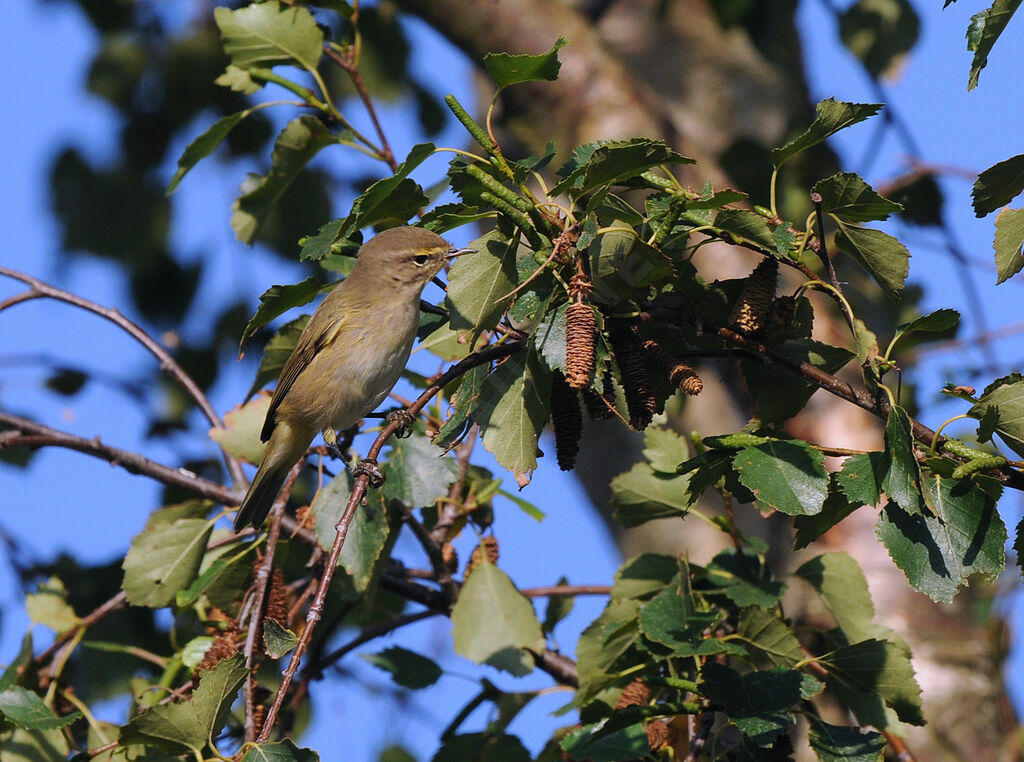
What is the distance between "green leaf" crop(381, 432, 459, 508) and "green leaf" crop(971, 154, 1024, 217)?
145cm

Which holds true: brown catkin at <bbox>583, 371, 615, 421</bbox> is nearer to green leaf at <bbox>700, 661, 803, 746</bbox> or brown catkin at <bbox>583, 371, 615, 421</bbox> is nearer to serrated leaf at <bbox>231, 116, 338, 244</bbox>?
green leaf at <bbox>700, 661, 803, 746</bbox>

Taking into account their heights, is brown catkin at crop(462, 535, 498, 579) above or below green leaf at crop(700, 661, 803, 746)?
above

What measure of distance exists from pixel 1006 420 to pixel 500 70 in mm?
1208

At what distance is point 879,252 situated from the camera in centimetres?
211

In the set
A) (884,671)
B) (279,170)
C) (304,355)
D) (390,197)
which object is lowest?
(884,671)

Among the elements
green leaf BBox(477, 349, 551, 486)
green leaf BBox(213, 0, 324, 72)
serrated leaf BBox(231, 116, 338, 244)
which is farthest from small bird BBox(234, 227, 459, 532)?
green leaf BBox(477, 349, 551, 486)

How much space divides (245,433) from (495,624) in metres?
1.08

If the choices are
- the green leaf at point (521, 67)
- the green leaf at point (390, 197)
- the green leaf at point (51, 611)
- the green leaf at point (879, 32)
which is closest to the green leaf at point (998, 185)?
the green leaf at point (521, 67)

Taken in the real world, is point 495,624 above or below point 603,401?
below

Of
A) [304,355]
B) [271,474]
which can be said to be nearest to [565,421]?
[304,355]

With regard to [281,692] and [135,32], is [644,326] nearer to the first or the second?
[281,692]

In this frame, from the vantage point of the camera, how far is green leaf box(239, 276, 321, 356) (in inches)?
89.4

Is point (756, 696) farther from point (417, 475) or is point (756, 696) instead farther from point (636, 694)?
point (417, 475)

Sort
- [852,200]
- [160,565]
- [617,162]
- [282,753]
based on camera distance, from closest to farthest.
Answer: [282,753] → [617,162] → [852,200] → [160,565]
